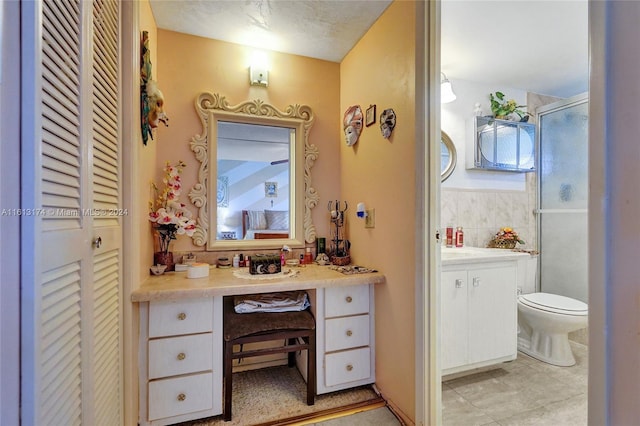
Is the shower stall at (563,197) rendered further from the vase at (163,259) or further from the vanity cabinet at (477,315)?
the vase at (163,259)

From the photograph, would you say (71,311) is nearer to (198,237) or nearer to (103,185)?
(103,185)

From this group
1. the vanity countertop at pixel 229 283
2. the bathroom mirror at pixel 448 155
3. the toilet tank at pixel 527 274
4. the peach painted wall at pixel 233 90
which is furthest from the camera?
the toilet tank at pixel 527 274

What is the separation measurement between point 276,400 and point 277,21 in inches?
93.4

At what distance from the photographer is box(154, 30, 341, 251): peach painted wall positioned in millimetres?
1963

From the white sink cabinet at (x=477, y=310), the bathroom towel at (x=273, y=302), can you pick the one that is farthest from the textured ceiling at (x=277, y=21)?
the bathroom towel at (x=273, y=302)

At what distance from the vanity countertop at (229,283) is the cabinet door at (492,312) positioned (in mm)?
703

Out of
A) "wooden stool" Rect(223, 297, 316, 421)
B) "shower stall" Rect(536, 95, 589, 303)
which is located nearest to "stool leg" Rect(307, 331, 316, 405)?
"wooden stool" Rect(223, 297, 316, 421)

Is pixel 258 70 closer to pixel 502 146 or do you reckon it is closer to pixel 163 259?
pixel 163 259

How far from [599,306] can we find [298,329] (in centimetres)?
143

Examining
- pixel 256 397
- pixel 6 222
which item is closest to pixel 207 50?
pixel 6 222

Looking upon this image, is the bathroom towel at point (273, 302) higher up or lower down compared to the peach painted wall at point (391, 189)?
lower down

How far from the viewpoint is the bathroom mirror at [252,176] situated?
79.7 inches

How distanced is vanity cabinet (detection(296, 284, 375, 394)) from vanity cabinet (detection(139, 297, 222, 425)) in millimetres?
580

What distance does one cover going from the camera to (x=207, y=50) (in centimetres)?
204
